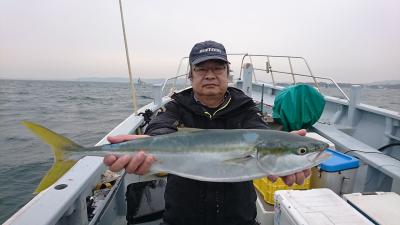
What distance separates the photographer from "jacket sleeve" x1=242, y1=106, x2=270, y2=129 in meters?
2.94

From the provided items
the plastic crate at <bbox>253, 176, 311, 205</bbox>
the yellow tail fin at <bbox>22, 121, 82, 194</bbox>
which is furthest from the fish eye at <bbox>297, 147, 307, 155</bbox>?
the plastic crate at <bbox>253, 176, 311, 205</bbox>

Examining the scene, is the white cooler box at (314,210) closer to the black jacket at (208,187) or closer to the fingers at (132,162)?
the black jacket at (208,187)

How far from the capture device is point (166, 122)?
2883 mm

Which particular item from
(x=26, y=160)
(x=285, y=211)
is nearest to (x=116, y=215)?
(x=285, y=211)

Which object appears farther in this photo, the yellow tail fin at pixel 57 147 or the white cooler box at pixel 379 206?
the white cooler box at pixel 379 206

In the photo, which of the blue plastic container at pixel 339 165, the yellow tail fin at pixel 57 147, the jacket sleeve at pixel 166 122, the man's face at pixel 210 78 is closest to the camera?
the yellow tail fin at pixel 57 147

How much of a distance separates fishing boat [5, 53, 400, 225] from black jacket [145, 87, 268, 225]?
0.82 m

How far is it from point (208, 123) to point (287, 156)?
949mm

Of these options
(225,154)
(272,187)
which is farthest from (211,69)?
(272,187)

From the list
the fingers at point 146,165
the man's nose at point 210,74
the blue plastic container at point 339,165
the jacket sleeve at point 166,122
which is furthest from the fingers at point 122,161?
the blue plastic container at point 339,165

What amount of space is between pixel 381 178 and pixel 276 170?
11.2 ft

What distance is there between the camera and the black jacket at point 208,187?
2670 mm

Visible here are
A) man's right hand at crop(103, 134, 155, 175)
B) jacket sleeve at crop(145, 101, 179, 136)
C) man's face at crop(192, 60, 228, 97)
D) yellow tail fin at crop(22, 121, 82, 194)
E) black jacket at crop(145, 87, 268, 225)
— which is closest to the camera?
yellow tail fin at crop(22, 121, 82, 194)

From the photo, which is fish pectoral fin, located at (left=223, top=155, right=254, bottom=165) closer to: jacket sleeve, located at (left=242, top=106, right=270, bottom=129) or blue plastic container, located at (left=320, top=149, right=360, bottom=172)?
jacket sleeve, located at (left=242, top=106, right=270, bottom=129)
